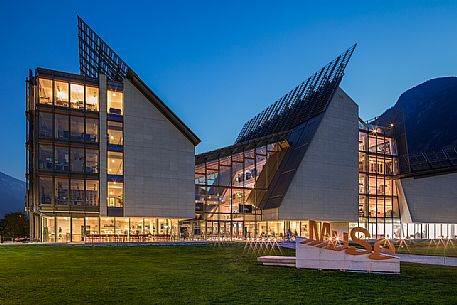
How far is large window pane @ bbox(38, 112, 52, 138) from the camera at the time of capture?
41781 millimetres

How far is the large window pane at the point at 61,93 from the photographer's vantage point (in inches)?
1684

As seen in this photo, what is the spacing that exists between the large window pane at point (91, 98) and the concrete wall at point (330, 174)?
80.3 feet

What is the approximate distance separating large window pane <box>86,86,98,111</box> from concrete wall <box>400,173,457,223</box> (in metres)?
44.3

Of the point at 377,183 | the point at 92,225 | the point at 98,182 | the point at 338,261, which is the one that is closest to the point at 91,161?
the point at 98,182

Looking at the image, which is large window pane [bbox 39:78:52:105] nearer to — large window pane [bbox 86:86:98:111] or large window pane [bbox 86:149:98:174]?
large window pane [bbox 86:86:98:111]

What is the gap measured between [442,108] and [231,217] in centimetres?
15712

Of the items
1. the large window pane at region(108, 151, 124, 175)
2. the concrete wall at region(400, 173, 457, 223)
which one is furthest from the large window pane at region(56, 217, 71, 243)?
the concrete wall at region(400, 173, 457, 223)

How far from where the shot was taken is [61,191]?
42.4 metres

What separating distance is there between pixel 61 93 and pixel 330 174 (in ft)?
111

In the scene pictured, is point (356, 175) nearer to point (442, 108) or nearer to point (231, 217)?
point (231, 217)

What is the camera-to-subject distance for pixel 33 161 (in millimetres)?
43031

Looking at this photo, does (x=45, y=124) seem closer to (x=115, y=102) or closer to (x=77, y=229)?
(x=115, y=102)

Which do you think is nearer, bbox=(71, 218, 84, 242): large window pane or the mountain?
bbox=(71, 218, 84, 242): large window pane

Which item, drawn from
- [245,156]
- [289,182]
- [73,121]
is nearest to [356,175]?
[289,182]
